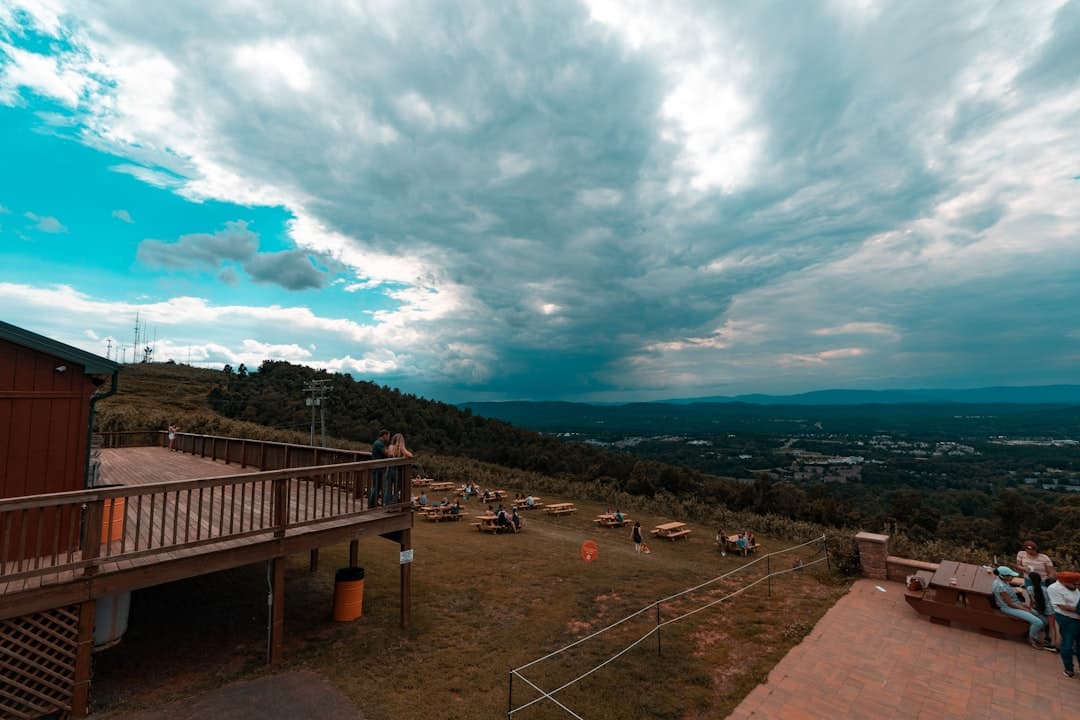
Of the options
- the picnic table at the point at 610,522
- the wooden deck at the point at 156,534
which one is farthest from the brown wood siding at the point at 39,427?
the picnic table at the point at 610,522

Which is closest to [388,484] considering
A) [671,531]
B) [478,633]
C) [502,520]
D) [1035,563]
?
[478,633]

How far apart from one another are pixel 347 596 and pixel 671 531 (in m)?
15.2

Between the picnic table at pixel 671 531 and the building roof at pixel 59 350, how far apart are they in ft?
59.6

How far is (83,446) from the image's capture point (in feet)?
25.0

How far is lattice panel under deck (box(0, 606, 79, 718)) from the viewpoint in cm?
570

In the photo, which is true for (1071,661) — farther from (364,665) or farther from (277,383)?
(277,383)

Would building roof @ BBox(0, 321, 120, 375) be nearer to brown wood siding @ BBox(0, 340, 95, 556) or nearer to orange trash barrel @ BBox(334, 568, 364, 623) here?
brown wood siding @ BBox(0, 340, 95, 556)

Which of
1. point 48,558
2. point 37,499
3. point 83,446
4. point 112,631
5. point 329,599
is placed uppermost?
point 83,446

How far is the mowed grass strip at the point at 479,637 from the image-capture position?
693 cm

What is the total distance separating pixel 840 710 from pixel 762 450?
150m

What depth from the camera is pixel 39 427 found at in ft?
23.7

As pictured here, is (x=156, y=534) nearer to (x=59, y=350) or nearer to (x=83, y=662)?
(x=83, y=662)

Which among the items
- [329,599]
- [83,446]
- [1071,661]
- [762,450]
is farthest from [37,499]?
[762,450]

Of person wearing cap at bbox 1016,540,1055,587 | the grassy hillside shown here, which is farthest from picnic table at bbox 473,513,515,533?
person wearing cap at bbox 1016,540,1055,587
